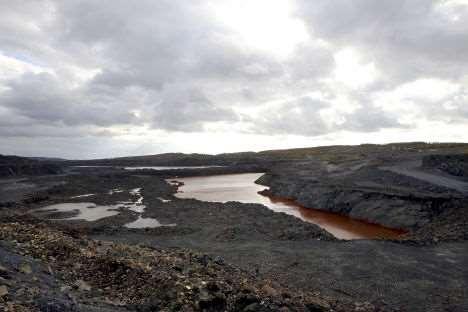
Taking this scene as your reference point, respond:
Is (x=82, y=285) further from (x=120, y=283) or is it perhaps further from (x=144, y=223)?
(x=144, y=223)

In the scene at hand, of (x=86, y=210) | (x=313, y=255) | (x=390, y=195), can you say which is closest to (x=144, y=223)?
(x=86, y=210)

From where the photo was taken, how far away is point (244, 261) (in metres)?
19.6

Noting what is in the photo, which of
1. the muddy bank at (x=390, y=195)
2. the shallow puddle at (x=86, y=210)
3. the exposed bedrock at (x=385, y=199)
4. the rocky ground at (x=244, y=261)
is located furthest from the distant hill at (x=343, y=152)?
the shallow puddle at (x=86, y=210)

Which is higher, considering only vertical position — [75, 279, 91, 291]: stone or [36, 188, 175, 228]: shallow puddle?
[75, 279, 91, 291]: stone

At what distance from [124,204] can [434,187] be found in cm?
3612

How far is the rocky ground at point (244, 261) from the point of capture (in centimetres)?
1123

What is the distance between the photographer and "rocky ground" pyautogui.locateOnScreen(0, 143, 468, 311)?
11227mm

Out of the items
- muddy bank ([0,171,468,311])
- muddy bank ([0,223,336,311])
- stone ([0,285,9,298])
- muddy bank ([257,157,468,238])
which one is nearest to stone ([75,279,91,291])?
muddy bank ([0,223,336,311])

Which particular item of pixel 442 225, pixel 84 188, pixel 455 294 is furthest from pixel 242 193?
pixel 455 294

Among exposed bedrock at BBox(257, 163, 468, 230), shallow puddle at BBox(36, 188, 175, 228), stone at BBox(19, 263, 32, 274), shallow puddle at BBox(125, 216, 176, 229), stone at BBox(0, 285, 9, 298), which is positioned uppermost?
stone at BBox(0, 285, 9, 298)

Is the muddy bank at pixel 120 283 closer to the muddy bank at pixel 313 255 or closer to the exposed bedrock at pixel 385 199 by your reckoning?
the muddy bank at pixel 313 255

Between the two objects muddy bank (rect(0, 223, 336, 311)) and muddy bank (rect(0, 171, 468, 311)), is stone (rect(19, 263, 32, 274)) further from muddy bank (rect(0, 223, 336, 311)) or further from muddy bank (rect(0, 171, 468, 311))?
muddy bank (rect(0, 171, 468, 311))

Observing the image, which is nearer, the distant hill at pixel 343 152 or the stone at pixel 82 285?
the stone at pixel 82 285

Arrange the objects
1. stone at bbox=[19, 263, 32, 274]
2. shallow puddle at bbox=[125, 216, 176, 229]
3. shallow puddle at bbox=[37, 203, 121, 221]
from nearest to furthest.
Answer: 1. stone at bbox=[19, 263, 32, 274]
2. shallow puddle at bbox=[125, 216, 176, 229]
3. shallow puddle at bbox=[37, 203, 121, 221]
